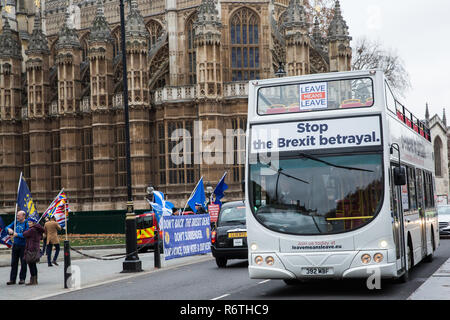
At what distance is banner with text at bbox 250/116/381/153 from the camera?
11.6 meters

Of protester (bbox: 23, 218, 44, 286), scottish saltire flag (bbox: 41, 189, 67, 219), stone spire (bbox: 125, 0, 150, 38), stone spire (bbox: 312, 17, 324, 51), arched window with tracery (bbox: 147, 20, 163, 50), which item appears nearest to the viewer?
protester (bbox: 23, 218, 44, 286)

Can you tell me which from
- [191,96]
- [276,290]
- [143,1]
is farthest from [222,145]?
[276,290]

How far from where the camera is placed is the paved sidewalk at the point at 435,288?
36.1ft

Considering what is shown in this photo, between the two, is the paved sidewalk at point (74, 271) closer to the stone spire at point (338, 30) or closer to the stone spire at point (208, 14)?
the stone spire at point (208, 14)

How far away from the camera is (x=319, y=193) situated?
11398 mm

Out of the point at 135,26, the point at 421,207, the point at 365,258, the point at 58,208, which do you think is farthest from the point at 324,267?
the point at 135,26

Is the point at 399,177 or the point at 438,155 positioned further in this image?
the point at 438,155

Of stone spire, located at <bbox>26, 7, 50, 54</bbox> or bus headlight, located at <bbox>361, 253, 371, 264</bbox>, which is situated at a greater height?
stone spire, located at <bbox>26, 7, 50, 54</bbox>


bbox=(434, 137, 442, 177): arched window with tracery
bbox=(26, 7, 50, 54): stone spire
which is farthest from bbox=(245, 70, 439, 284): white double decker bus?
bbox=(434, 137, 442, 177): arched window with tracery

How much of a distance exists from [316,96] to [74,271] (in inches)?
383

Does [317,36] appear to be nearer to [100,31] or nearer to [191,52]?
[191,52]

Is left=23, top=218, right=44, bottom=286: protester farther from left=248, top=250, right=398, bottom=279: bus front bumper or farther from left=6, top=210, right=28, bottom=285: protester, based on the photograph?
left=248, top=250, right=398, bottom=279: bus front bumper

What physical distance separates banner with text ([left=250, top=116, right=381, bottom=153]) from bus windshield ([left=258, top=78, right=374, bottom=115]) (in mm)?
286

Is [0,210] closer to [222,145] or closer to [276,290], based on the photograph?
[222,145]
